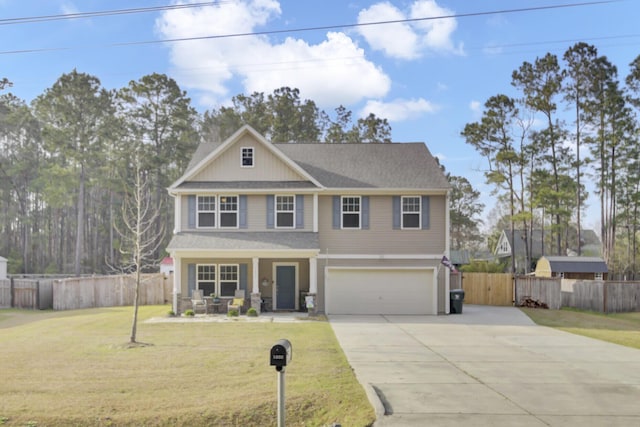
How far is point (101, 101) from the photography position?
46281 mm

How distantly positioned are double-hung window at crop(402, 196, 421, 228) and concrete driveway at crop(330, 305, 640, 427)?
5.49 metres

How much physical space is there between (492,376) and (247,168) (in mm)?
14757

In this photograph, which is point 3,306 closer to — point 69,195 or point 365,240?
point 365,240

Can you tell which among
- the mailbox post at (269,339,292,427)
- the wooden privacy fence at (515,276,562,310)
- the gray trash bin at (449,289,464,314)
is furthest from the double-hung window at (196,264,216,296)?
the mailbox post at (269,339,292,427)

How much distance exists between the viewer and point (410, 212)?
74.3 ft

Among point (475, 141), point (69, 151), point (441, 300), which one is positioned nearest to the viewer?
point (441, 300)

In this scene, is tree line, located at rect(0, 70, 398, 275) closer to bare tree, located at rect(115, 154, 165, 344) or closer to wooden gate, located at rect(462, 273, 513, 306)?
bare tree, located at rect(115, 154, 165, 344)

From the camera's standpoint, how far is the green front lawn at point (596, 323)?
17000mm

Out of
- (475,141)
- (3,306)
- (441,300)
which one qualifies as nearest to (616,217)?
(475,141)

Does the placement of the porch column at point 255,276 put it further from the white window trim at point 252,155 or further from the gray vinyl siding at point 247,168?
the white window trim at point 252,155

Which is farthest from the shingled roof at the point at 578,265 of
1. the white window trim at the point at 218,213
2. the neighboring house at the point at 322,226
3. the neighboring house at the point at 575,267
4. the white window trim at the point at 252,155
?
the white window trim at the point at 218,213

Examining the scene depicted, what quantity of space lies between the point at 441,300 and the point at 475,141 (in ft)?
60.3

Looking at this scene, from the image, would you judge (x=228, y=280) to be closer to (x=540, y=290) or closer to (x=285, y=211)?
(x=285, y=211)

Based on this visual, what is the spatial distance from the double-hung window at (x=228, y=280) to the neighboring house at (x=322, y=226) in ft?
0.13
